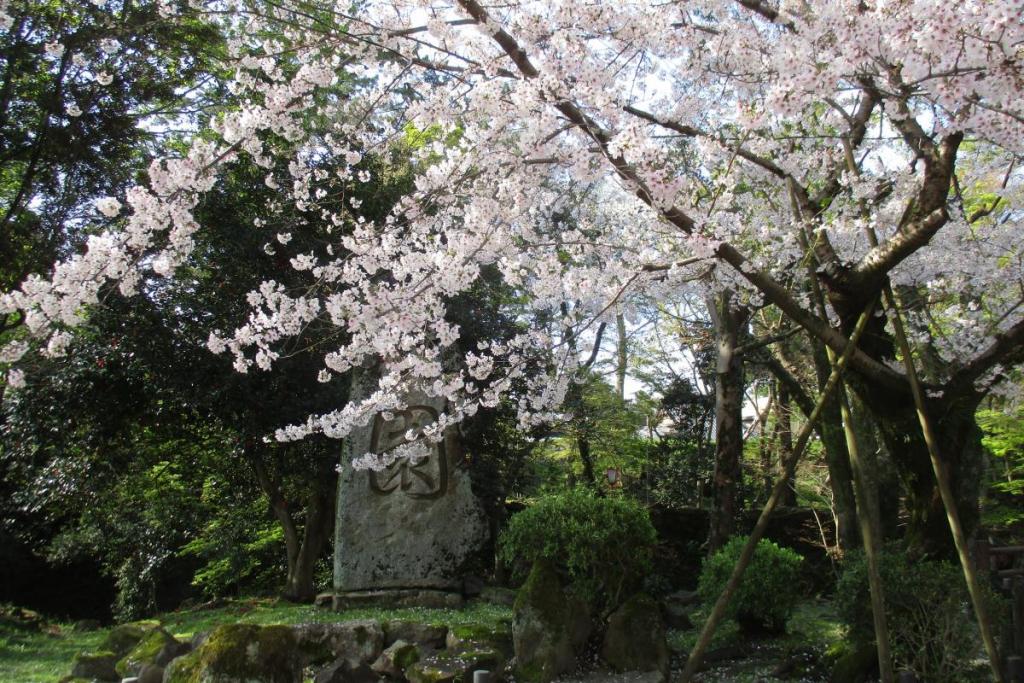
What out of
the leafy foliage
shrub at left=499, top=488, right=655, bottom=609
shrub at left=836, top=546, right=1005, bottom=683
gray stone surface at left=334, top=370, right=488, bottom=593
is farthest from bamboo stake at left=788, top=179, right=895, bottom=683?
the leafy foliage

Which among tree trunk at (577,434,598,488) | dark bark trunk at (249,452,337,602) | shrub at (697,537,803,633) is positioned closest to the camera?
shrub at (697,537,803,633)

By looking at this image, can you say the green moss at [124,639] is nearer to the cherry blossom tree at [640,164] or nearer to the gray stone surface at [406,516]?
the gray stone surface at [406,516]

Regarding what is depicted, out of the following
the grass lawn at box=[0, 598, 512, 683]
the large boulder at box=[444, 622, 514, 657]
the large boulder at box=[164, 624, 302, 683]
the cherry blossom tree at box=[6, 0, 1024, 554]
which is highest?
the cherry blossom tree at box=[6, 0, 1024, 554]

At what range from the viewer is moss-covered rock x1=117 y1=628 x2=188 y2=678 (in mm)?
5508

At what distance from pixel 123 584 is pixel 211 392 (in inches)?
189

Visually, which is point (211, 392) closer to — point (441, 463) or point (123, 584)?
point (441, 463)

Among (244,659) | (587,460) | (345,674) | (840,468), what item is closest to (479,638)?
(345,674)

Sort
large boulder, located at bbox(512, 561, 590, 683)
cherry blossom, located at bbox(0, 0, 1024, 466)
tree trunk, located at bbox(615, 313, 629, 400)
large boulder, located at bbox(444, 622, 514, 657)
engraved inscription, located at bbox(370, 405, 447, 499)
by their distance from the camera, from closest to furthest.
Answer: cherry blossom, located at bbox(0, 0, 1024, 466) → large boulder, located at bbox(512, 561, 590, 683) → large boulder, located at bbox(444, 622, 514, 657) → engraved inscription, located at bbox(370, 405, 447, 499) → tree trunk, located at bbox(615, 313, 629, 400)

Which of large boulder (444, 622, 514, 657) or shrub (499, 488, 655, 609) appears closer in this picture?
large boulder (444, 622, 514, 657)

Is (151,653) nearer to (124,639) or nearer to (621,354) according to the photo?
(124,639)

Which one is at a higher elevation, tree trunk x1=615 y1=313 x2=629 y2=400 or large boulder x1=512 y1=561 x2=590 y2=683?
tree trunk x1=615 y1=313 x2=629 y2=400

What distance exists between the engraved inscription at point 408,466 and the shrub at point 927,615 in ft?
14.6

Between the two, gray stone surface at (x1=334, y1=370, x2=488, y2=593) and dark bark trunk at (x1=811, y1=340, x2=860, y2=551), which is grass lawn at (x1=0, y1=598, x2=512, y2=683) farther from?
dark bark trunk at (x1=811, y1=340, x2=860, y2=551)

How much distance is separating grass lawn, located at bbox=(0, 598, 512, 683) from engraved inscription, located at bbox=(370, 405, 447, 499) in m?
1.24
